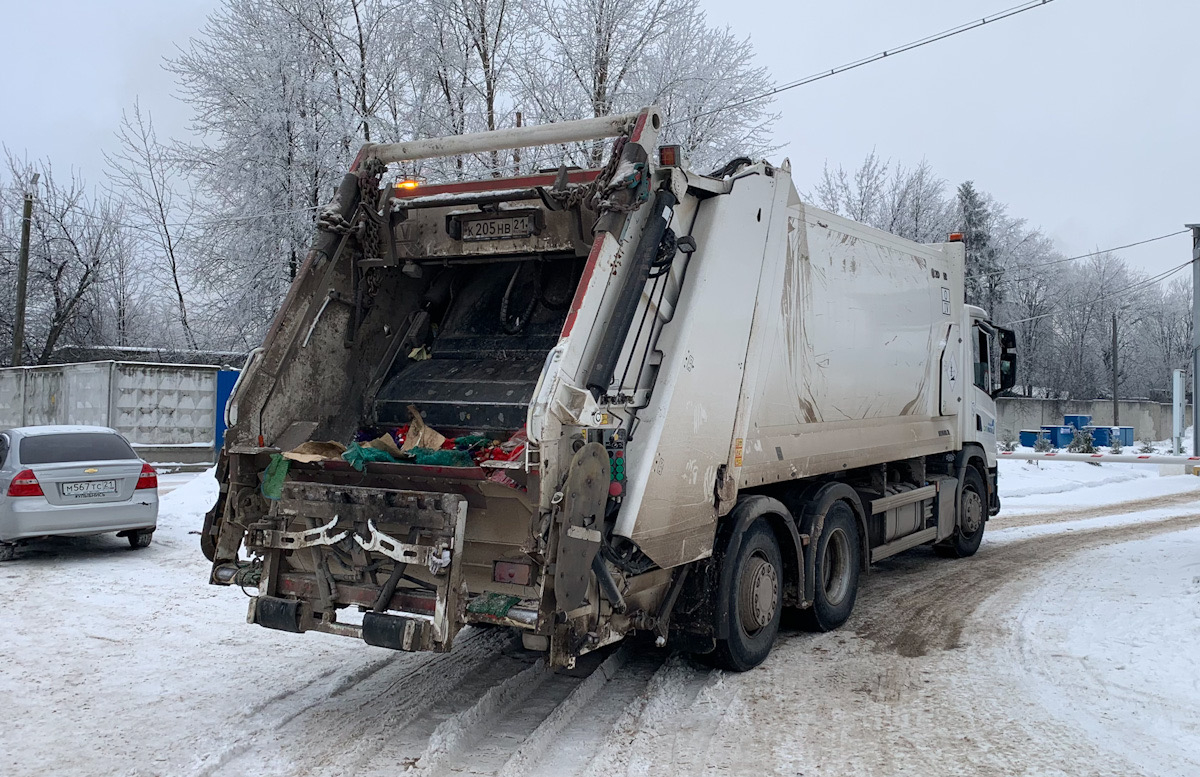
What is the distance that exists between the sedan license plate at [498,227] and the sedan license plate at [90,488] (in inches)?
237

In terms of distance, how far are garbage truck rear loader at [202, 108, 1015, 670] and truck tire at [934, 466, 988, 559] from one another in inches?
125

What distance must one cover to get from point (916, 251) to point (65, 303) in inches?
1142

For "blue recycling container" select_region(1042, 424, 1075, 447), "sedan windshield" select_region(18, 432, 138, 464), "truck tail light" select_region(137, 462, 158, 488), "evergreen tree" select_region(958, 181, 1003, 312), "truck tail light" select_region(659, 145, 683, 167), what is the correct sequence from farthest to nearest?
1. "evergreen tree" select_region(958, 181, 1003, 312)
2. "blue recycling container" select_region(1042, 424, 1075, 447)
3. "truck tail light" select_region(137, 462, 158, 488)
4. "sedan windshield" select_region(18, 432, 138, 464)
5. "truck tail light" select_region(659, 145, 683, 167)

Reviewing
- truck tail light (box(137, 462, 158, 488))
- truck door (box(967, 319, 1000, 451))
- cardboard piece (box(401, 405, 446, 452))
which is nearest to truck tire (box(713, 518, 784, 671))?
cardboard piece (box(401, 405, 446, 452))

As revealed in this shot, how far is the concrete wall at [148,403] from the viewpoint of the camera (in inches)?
768

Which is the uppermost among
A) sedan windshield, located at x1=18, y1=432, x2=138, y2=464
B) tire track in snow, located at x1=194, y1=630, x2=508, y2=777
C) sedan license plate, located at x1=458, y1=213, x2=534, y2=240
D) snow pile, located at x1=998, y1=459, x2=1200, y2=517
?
sedan license plate, located at x1=458, y1=213, x2=534, y2=240

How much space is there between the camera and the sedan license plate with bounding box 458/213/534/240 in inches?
225

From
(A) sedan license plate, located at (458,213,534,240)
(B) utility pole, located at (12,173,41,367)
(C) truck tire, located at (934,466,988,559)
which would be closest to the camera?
(A) sedan license plate, located at (458,213,534,240)

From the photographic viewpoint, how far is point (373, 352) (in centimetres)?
625

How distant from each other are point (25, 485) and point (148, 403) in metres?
11.2

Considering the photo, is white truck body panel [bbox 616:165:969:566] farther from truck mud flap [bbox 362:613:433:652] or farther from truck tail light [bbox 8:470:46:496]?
truck tail light [bbox 8:470:46:496]

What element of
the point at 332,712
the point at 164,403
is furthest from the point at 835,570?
the point at 164,403

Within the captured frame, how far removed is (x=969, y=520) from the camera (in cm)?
1024

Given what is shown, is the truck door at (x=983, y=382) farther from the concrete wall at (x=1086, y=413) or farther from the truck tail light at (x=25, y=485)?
the concrete wall at (x=1086, y=413)
